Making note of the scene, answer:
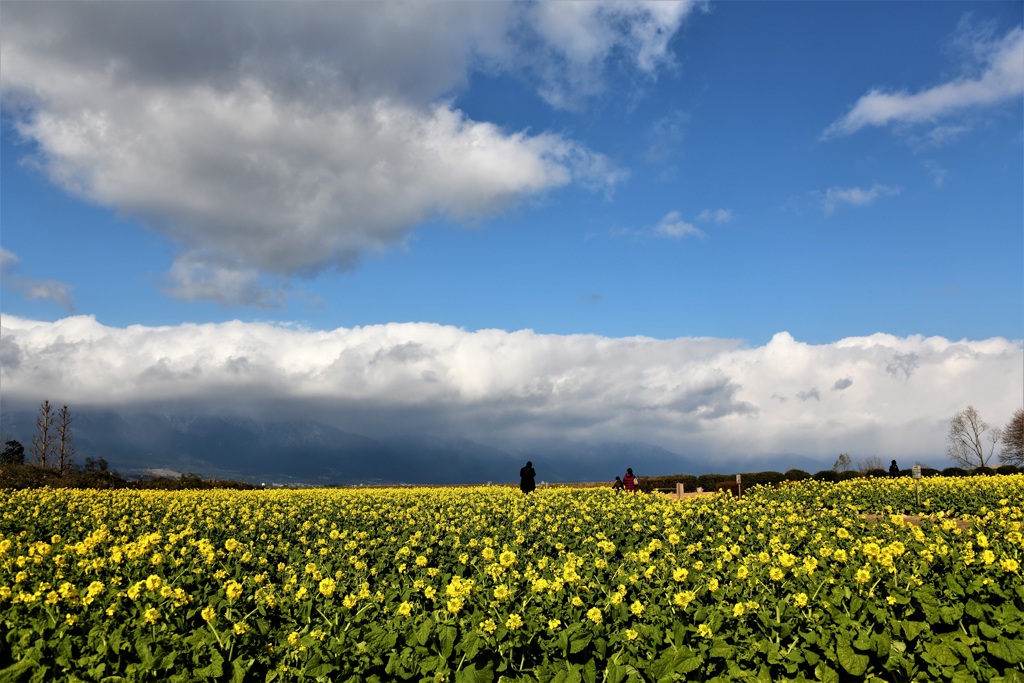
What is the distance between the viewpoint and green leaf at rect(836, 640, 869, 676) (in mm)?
5590

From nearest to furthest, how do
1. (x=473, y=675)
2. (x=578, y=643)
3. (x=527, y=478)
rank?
(x=473, y=675) < (x=578, y=643) < (x=527, y=478)

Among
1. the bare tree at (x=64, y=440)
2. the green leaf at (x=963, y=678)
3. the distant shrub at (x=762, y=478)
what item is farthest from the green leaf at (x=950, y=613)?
the bare tree at (x=64, y=440)

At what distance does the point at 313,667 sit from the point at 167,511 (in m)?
15.2

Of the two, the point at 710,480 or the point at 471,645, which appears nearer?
the point at 471,645

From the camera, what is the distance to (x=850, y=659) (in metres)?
5.71

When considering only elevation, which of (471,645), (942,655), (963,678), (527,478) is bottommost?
(963,678)

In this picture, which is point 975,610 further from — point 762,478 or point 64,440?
point 64,440

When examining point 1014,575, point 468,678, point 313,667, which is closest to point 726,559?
point 1014,575

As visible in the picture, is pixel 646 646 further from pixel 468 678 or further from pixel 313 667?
pixel 313 667

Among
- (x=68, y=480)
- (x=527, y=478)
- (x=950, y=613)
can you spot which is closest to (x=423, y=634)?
(x=950, y=613)

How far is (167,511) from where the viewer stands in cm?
1847

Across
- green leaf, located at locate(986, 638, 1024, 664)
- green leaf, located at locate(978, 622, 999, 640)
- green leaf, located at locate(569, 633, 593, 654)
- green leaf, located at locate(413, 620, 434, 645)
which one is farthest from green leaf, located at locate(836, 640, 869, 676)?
green leaf, located at locate(413, 620, 434, 645)

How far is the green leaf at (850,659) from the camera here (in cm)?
559

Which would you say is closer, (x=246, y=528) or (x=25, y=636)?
(x=25, y=636)
